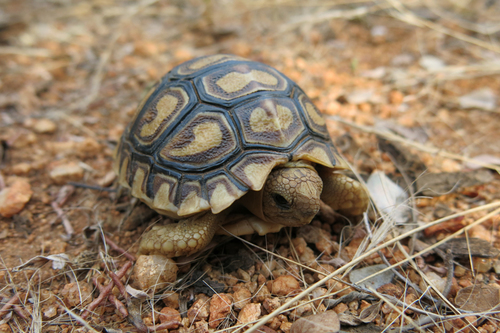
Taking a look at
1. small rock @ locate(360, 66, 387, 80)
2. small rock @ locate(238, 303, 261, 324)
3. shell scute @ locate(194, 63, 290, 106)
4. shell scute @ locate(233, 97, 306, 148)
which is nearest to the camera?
small rock @ locate(238, 303, 261, 324)

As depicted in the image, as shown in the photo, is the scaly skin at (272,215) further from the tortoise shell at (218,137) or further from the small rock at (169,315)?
the small rock at (169,315)

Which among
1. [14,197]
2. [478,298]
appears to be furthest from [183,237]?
[478,298]

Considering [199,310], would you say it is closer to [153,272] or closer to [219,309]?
[219,309]

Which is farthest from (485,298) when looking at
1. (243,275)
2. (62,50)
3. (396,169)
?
(62,50)

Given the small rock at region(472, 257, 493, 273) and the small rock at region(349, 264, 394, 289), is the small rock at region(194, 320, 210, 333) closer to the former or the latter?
the small rock at region(349, 264, 394, 289)

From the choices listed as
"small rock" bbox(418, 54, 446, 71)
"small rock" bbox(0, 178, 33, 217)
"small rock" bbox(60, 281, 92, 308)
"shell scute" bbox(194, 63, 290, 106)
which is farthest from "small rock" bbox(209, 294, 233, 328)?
"small rock" bbox(418, 54, 446, 71)

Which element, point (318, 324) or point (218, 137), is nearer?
point (318, 324)

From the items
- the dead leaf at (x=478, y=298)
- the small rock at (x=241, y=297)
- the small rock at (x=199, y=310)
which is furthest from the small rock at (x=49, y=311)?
the dead leaf at (x=478, y=298)

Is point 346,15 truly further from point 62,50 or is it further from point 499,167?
point 62,50
